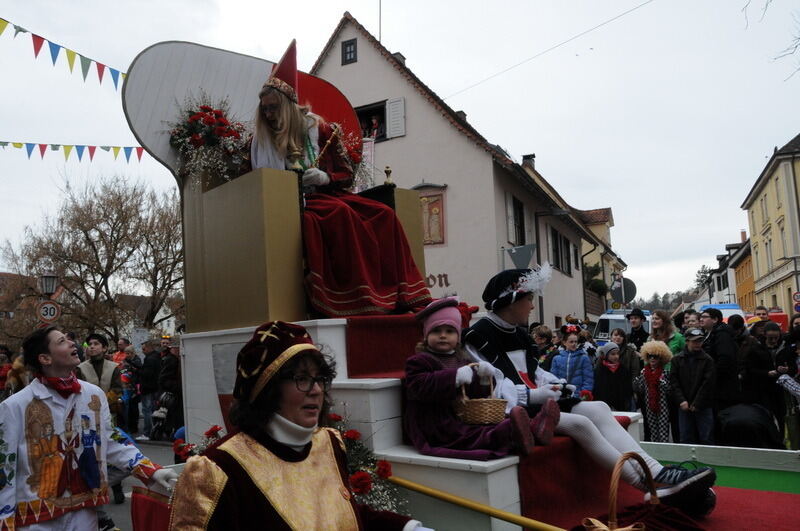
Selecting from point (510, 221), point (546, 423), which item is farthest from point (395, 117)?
point (546, 423)

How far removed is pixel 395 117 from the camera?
18.1m

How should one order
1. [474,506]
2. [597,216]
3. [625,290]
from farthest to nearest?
[597,216], [625,290], [474,506]

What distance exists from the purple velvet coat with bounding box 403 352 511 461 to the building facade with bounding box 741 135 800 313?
36.0 metres

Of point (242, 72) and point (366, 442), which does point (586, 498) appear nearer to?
point (366, 442)

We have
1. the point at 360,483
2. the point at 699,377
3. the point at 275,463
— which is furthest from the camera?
the point at 699,377

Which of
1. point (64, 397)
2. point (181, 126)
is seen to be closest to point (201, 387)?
point (64, 397)

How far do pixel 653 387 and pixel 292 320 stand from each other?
15.8ft

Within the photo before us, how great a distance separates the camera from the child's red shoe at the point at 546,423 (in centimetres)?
336

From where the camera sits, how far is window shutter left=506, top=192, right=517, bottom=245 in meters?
17.6

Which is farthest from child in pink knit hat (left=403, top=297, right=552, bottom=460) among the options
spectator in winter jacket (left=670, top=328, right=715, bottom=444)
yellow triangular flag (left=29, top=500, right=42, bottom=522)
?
spectator in winter jacket (left=670, top=328, right=715, bottom=444)

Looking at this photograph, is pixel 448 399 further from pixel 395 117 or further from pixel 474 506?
pixel 395 117

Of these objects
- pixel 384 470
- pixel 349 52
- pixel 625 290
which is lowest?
pixel 384 470

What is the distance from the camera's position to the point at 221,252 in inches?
193

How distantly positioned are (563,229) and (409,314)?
844 inches
